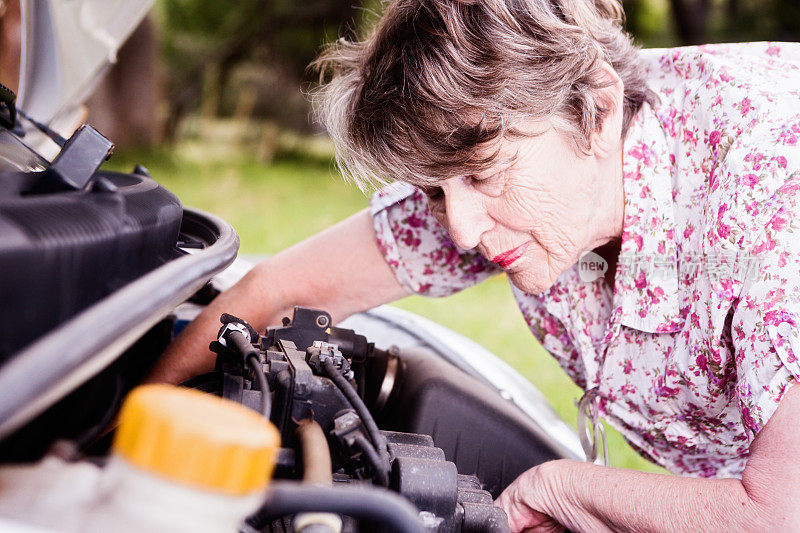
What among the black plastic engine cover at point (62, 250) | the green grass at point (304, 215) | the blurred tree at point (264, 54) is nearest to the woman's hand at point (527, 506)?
the black plastic engine cover at point (62, 250)

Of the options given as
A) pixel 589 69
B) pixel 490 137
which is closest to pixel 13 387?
pixel 490 137

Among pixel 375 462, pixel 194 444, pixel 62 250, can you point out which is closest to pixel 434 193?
pixel 375 462

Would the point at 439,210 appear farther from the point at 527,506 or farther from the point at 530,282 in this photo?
the point at 527,506

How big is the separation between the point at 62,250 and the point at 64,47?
1.30m

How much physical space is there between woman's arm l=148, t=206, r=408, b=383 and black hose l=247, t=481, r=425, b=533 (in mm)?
866

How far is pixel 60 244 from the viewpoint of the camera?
2.25ft

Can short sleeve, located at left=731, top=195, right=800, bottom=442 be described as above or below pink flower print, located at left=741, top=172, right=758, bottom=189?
below

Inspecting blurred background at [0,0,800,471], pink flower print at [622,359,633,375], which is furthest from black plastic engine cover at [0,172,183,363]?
blurred background at [0,0,800,471]

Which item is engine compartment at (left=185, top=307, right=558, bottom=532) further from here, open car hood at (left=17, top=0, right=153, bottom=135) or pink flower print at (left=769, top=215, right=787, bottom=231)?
open car hood at (left=17, top=0, right=153, bottom=135)

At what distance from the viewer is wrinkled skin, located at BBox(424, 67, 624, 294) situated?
123 cm

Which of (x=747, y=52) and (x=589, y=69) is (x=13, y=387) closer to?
(x=589, y=69)

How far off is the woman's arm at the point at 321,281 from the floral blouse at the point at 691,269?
5cm

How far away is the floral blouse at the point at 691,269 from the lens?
110 centimetres

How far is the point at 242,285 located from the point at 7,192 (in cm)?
80
